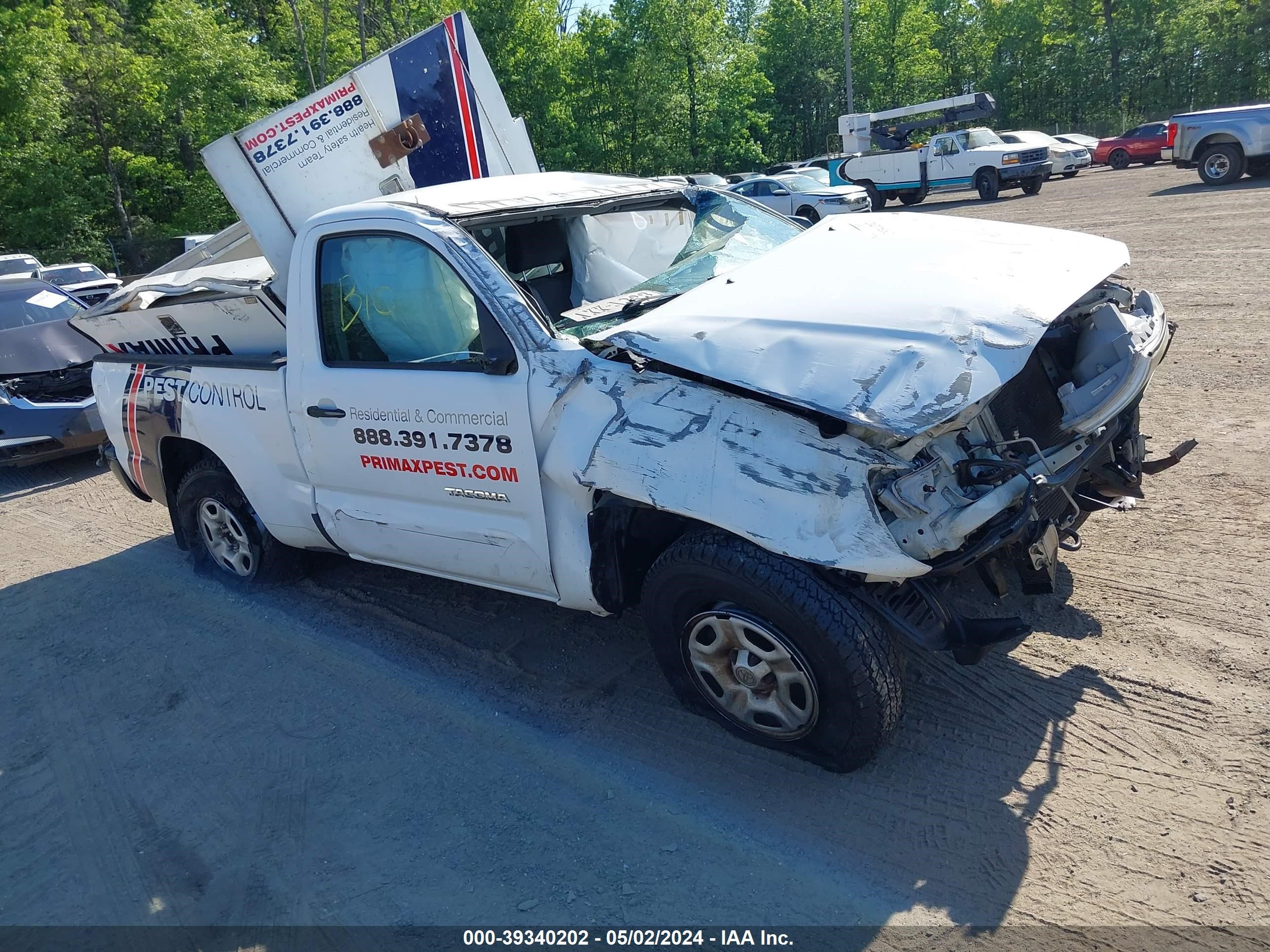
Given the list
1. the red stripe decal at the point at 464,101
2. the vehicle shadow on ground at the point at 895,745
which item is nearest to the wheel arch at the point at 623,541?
the vehicle shadow on ground at the point at 895,745

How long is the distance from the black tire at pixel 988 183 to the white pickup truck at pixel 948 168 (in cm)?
1

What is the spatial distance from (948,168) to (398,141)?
24395 mm

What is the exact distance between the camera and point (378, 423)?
13.1 ft

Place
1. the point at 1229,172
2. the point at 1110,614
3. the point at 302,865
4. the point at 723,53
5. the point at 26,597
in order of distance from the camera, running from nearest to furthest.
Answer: the point at 302,865
the point at 1110,614
the point at 26,597
the point at 1229,172
the point at 723,53

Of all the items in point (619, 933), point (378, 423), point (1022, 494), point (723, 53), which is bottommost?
point (619, 933)

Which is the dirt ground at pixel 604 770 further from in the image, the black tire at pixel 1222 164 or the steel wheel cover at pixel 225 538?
the black tire at pixel 1222 164

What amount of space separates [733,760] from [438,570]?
5.19ft

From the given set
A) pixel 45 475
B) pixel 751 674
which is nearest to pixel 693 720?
pixel 751 674

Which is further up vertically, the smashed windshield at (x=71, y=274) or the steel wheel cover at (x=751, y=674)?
the smashed windshield at (x=71, y=274)

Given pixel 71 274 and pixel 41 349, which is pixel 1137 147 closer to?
pixel 71 274

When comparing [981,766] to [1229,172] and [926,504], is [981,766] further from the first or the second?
[1229,172]

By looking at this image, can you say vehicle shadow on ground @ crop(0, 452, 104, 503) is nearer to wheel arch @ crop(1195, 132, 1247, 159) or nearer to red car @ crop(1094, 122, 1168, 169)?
wheel arch @ crop(1195, 132, 1247, 159)

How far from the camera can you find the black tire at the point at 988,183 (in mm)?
25078

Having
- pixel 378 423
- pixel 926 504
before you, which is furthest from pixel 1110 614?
pixel 378 423
